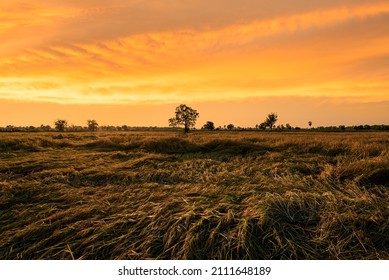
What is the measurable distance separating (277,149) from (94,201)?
812cm

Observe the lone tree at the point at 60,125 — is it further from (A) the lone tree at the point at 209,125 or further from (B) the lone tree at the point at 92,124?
(A) the lone tree at the point at 209,125

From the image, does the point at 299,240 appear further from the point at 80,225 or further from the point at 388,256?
the point at 80,225

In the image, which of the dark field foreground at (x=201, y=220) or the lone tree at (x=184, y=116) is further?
the lone tree at (x=184, y=116)

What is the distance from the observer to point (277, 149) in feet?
34.3

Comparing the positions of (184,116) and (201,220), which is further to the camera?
(184,116)

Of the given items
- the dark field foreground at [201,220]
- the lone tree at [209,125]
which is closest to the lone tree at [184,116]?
the lone tree at [209,125]

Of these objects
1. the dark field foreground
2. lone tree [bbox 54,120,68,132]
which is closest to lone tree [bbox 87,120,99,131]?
lone tree [bbox 54,120,68,132]

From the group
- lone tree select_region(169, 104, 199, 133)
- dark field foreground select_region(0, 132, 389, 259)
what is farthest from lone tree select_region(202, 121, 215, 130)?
dark field foreground select_region(0, 132, 389, 259)

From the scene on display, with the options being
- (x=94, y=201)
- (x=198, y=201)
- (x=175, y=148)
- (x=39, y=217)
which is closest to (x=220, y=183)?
(x=198, y=201)

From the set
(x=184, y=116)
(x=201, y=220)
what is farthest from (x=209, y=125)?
(x=201, y=220)

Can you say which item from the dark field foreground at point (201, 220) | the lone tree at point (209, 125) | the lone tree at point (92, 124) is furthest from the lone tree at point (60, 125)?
the dark field foreground at point (201, 220)

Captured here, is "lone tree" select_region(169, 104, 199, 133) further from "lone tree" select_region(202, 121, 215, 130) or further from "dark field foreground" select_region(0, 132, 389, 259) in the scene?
"dark field foreground" select_region(0, 132, 389, 259)

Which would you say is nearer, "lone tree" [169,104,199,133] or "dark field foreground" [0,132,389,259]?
"dark field foreground" [0,132,389,259]

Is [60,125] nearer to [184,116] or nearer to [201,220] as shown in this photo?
[184,116]
